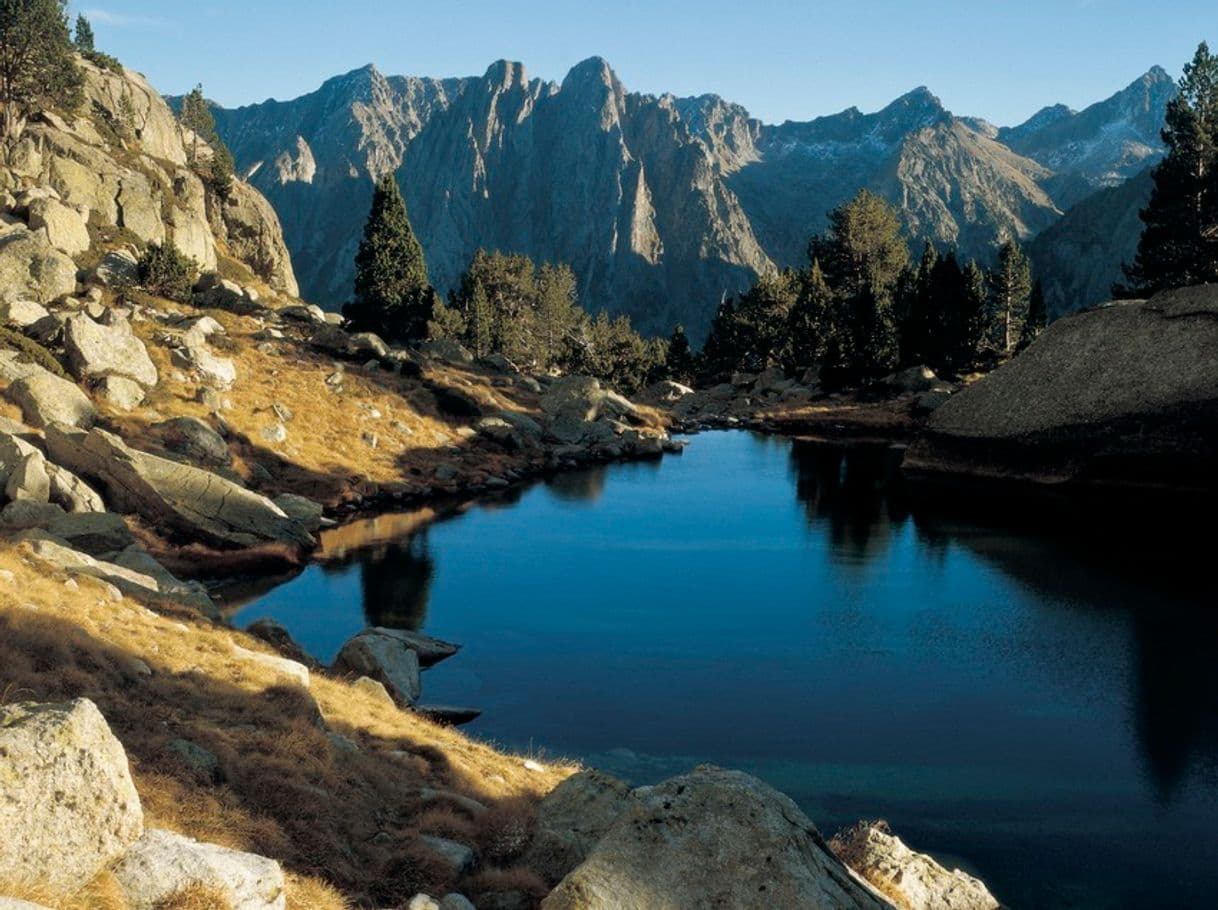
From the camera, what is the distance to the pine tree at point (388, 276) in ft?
327

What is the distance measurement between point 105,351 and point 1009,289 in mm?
104601

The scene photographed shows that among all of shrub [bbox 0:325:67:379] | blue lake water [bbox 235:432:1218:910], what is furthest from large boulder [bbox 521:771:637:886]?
shrub [bbox 0:325:67:379]

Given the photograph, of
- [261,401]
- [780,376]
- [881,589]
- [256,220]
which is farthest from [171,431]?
[780,376]

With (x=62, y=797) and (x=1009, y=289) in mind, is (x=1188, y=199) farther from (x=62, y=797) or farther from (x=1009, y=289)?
(x=62, y=797)

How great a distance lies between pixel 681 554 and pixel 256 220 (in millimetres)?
Answer: 113114

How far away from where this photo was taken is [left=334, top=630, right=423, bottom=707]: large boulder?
31281mm

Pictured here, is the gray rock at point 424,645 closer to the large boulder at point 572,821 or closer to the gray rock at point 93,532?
the gray rock at point 93,532

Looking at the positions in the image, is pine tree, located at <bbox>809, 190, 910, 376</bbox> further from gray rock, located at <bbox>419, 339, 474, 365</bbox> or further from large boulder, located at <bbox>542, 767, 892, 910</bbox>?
large boulder, located at <bbox>542, 767, 892, 910</bbox>

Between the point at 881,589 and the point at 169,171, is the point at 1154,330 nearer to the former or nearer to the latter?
the point at 881,589

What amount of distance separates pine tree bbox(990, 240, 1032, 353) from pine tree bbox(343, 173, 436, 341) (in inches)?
2889

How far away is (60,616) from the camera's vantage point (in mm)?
21562

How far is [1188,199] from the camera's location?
3127 inches

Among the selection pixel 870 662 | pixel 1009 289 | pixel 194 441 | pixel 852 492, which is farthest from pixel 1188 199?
pixel 194 441

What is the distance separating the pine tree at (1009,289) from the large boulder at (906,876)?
11165 centimetres
